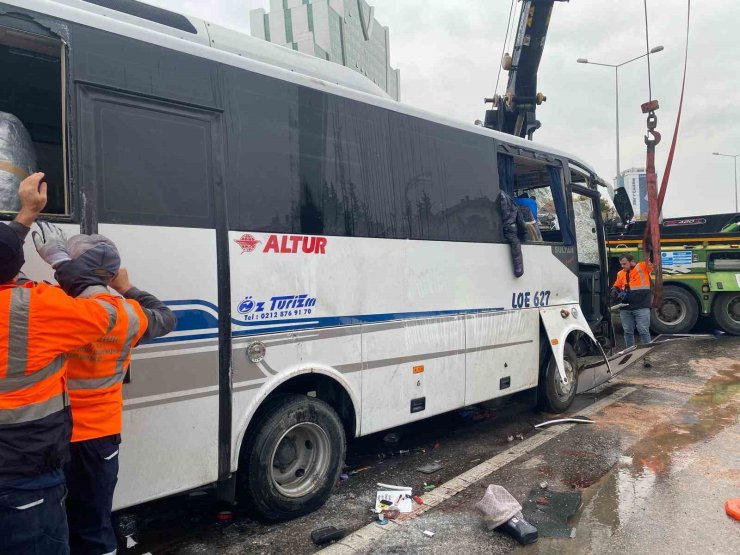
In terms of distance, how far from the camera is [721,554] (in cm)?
335

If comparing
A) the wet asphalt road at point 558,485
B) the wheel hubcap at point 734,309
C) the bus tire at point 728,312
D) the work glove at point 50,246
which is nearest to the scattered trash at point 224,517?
the wet asphalt road at point 558,485

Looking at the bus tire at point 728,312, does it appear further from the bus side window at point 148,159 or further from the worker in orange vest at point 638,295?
the bus side window at point 148,159

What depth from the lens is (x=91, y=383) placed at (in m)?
2.39

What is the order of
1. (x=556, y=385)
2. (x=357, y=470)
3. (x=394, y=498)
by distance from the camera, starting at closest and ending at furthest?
1. (x=394, y=498)
2. (x=357, y=470)
3. (x=556, y=385)

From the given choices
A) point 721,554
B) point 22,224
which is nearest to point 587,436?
point 721,554

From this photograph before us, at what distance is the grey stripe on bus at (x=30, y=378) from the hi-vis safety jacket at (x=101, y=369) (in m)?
0.23

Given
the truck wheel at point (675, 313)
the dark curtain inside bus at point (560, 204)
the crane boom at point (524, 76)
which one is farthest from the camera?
the truck wheel at point (675, 313)

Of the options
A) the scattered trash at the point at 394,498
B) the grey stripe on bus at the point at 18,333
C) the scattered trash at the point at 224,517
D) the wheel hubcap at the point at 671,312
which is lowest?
the scattered trash at the point at 394,498

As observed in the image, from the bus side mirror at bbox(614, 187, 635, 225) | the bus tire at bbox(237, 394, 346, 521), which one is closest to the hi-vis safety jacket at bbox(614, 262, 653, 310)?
the bus side mirror at bbox(614, 187, 635, 225)

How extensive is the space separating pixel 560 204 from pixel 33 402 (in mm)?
5964

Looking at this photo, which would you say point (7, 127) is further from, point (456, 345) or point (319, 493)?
point (456, 345)

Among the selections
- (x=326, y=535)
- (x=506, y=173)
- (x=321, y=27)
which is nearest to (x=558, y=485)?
(x=326, y=535)

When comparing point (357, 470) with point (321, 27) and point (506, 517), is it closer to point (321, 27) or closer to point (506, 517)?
point (506, 517)

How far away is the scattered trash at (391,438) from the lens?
548cm
